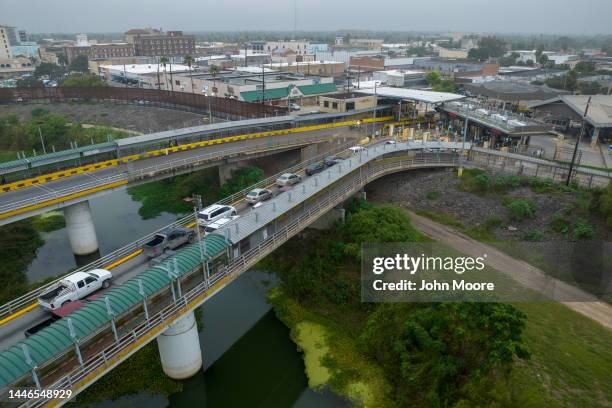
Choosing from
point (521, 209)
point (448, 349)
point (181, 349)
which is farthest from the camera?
point (521, 209)

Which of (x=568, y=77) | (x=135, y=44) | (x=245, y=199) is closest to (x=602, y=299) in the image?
(x=245, y=199)

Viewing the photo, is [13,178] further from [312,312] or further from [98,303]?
[312,312]

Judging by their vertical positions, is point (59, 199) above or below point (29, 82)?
below

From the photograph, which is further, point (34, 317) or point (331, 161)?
point (331, 161)

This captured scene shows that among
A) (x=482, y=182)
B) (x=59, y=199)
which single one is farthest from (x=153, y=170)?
(x=482, y=182)

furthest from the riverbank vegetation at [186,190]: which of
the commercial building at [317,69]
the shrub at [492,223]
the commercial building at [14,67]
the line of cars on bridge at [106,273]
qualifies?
the commercial building at [14,67]

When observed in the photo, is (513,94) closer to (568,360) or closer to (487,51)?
(568,360)

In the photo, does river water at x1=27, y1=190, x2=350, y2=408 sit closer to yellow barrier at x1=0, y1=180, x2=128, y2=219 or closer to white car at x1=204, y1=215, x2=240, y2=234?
white car at x1=204, y1=215, x2=240, y2=234
